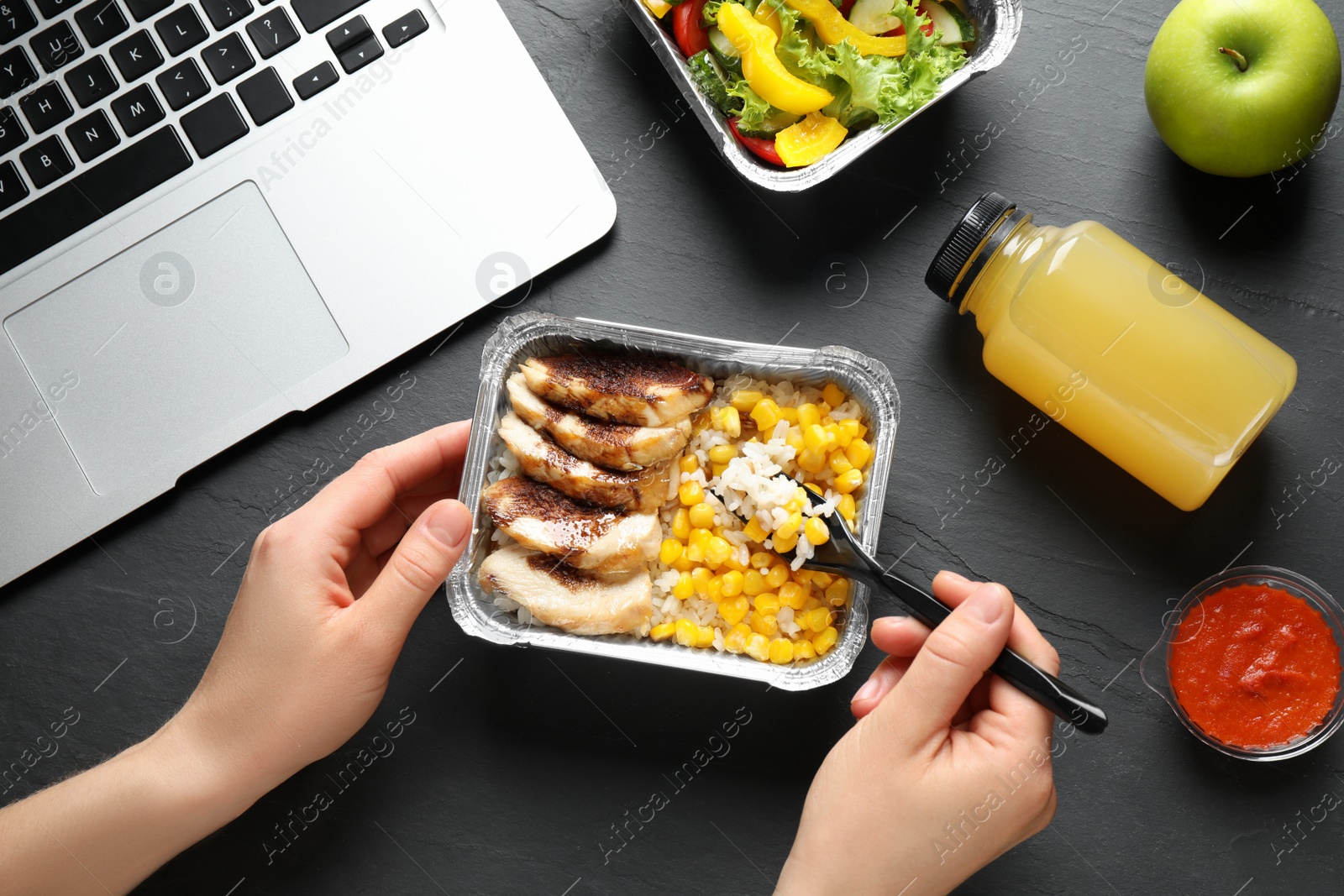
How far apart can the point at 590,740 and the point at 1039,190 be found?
7.21ft

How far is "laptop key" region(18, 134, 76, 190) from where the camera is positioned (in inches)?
89.4

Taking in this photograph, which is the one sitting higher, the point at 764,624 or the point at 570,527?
the point at 570,527

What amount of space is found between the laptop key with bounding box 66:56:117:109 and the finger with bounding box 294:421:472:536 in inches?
48.9

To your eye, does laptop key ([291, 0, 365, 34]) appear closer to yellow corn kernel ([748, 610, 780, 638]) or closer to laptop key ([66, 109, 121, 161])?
laptop key ([66, 109, 121, 161])

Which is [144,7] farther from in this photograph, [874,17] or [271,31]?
[874,17]

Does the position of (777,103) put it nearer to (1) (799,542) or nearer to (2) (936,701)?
(1) (799,542)

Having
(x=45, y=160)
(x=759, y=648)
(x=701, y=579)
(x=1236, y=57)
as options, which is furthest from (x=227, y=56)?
(x=1236, y=57)

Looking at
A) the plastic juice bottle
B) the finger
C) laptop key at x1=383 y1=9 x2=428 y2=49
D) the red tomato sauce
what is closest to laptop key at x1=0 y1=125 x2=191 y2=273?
laptop key at x1=383 y1=9 x2=428 y2=49

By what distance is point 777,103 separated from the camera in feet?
7.57

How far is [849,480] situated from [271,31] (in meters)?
2.01

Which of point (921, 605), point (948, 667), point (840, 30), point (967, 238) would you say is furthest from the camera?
point (840, 30)

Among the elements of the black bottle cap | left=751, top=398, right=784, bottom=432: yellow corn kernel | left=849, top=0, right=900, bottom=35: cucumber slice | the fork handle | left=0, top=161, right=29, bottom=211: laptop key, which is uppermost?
left=0, top=161, right=29, bottom=211: laptop key

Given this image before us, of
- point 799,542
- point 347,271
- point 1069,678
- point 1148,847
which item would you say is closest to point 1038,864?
point 1148,847

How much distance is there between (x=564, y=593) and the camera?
7.10 feet
